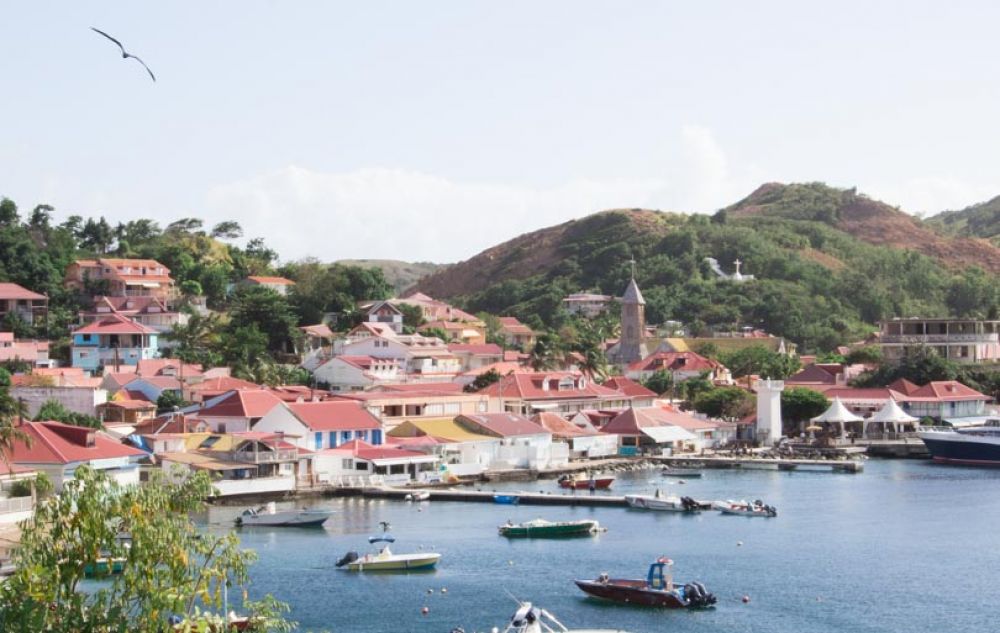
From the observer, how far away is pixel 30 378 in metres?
77.5

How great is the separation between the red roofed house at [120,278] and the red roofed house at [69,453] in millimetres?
44717

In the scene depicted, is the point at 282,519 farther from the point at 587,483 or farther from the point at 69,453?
the point at 587,483

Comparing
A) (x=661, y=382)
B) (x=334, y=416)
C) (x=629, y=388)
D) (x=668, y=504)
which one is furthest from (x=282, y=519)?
(x=661, y=382)

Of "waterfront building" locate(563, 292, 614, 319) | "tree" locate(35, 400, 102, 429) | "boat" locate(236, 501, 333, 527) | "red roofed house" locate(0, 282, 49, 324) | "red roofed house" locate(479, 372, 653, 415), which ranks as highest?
"waterfront building" locate(563, 292, 614, 319)

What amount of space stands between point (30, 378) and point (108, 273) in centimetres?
2835

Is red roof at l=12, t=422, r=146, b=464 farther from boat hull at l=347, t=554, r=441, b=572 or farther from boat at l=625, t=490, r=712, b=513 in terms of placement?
boat at l=625, t=490, r=712, b=513

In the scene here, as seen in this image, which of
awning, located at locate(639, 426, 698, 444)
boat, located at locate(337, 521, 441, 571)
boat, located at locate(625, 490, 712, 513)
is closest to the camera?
boat, located at locate(337, 521, 441, 571)

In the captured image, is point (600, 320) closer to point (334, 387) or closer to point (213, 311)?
point (213, 311)

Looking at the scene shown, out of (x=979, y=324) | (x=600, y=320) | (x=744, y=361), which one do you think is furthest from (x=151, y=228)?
(x=979, y=324)

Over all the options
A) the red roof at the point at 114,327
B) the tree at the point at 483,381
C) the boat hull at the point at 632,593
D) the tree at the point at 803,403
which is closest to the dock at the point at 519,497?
the boat hull at the point at 632,593

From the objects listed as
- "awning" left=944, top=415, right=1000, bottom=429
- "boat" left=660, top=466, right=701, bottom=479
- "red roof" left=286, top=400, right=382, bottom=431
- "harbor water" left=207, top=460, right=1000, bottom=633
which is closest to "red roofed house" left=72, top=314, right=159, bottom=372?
"red roof" left=286, top=400, right=382, bottom=431

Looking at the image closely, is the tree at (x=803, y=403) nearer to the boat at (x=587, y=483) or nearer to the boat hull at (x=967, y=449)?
the boat hull at (x=967, y=449)

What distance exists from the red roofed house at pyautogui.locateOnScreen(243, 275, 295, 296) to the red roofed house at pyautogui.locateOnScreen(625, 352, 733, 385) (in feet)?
84.8

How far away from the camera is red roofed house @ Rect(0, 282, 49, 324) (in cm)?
9538
